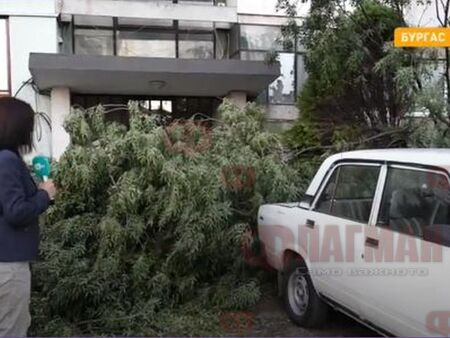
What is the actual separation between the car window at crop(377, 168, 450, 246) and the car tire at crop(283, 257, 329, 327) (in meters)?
1.15

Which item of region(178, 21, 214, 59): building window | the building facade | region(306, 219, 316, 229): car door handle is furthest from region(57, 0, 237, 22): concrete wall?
region(306, 219, 316, 229): car door handle

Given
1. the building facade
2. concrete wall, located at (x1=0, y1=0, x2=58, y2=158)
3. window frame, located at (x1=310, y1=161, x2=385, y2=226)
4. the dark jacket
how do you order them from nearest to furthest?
the dark jacket → window frame, located at (x1=310, y1=161, x2=385, y2=226) → the building facade → concrete wall, located at (x1=0, y1=0, x2=58, y2=158)

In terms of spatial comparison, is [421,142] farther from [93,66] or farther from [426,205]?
[93,66]

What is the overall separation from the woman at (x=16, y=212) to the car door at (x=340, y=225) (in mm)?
2171

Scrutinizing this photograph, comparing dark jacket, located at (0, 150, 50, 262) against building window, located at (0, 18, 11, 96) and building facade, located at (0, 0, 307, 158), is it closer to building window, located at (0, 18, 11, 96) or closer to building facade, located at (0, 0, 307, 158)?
building facade, located at (0, 0, 307, 158)

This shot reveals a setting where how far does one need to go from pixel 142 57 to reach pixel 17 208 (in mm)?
9152

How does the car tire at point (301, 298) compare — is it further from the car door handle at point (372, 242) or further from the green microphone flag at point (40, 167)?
the green microphone flag at point (40, 167)

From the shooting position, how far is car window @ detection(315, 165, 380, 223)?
4203 millimetres

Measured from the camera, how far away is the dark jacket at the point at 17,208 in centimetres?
294

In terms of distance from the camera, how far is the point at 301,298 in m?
5.04

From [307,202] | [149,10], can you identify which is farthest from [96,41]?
[307,202]

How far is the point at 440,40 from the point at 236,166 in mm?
2715

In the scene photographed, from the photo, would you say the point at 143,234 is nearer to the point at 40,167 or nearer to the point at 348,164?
the point at 40,167

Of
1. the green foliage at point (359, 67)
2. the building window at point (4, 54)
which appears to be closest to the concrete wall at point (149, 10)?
the building window at point (4, 54)
